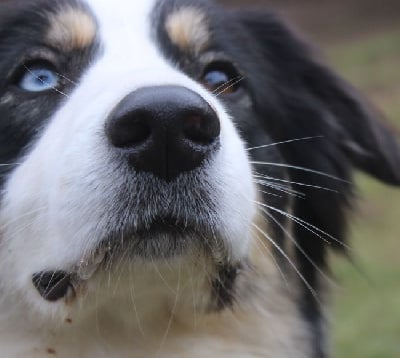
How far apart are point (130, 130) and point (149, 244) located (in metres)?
0.27

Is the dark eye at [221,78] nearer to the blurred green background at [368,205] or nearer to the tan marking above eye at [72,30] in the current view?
the tan marking above eye at [72,30]

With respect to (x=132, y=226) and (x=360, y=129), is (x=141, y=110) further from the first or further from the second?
(x=360, y=129)

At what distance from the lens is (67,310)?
2119 millimetres

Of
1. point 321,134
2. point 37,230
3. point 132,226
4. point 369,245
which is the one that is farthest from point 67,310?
point 369,245

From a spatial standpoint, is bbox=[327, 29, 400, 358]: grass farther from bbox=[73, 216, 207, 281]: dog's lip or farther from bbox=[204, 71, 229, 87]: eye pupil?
bbox=[73, 216, 207, 281]: dog's lip

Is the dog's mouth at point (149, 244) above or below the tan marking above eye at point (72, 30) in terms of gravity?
below

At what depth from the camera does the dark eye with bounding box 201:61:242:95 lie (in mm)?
2547

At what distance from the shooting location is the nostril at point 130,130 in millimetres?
1830

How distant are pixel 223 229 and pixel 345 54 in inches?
390

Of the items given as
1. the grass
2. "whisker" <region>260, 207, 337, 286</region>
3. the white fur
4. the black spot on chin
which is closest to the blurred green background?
Answer: the grass

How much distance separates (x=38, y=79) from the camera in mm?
2379

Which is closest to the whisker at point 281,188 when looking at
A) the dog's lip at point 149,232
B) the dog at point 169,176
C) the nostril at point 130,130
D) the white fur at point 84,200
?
the dog at point 169,176

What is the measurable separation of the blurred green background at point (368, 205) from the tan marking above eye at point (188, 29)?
78 centimetres

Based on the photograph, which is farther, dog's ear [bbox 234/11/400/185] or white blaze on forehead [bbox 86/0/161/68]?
dog's ear [bbox 234/11/400/185]
